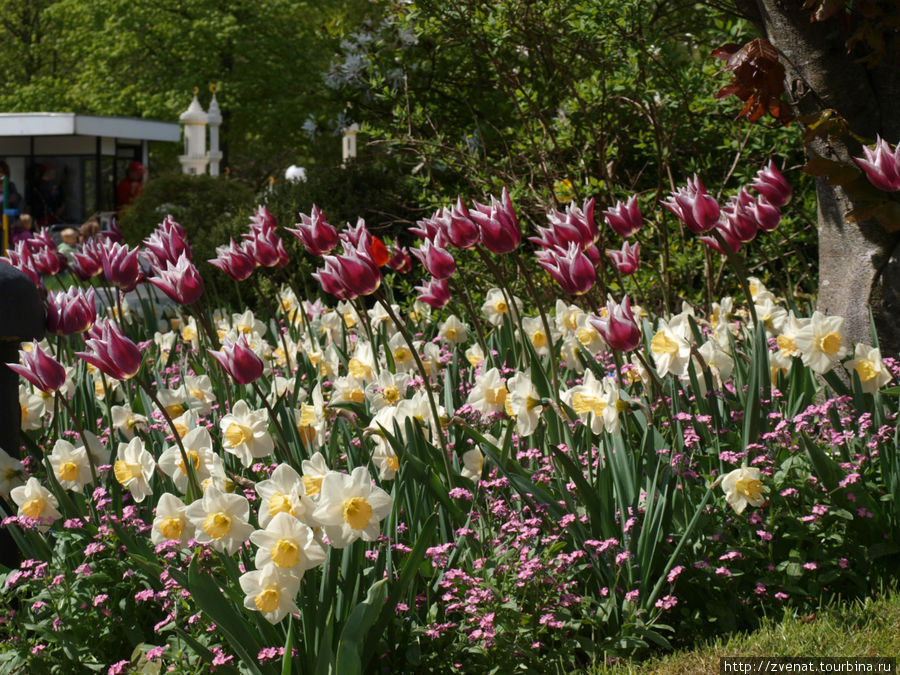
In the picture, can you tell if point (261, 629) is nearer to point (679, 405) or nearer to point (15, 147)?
point (679, 405)

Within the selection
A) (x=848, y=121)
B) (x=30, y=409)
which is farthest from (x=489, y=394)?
(x=848, y=121)

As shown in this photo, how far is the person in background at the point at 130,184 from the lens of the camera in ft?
74.3

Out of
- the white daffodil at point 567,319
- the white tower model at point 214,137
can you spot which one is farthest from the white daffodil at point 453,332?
the white tower model at point 214,137

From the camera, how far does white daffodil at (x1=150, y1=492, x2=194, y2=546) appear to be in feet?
8.48

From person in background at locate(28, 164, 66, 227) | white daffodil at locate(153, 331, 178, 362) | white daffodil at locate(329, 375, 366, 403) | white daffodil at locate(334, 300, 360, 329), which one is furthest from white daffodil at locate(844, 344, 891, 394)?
person in background at locate(28, 164, 66, 227)

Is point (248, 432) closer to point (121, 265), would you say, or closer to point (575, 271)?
point (575, 271)

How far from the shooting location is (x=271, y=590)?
222 centimetres

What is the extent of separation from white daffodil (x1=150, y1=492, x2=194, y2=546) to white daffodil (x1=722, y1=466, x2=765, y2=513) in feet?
4.59

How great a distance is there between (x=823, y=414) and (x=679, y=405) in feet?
1.59

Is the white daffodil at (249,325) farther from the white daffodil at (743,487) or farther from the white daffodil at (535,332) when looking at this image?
the white daffodil at (743,487)

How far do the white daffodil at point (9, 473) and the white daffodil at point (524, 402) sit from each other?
1444mm

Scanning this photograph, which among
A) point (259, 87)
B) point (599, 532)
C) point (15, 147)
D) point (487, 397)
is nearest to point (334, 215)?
point (487, 397)

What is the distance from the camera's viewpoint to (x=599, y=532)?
2.81 metres

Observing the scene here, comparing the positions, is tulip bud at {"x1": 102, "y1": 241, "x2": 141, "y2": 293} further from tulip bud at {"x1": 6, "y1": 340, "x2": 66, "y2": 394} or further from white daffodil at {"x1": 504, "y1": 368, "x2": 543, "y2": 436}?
white daffodil at {"x1": 504, "y1": 368, "x2": 543, "y2": 436}
